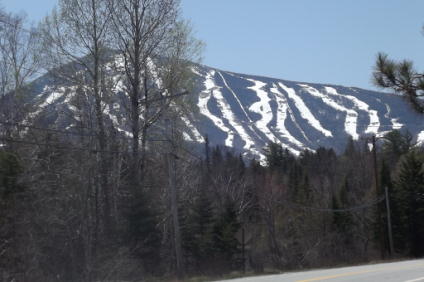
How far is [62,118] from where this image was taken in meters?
30.3

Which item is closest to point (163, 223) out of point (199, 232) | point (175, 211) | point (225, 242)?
point (199, 232)

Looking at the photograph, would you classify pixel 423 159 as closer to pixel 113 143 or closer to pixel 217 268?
pixel 217 268

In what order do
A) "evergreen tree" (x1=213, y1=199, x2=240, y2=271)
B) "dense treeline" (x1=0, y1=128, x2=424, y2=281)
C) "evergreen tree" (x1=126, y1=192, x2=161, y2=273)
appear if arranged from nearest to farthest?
"dense treeline" (x1=0, y1=128, x2=424, y2=281) → "evergreen tree" (x1=126, y1=192, x2=161, y2=273) → "evergreen tree" (x1=213, y1=199, x2=240, y2=271)

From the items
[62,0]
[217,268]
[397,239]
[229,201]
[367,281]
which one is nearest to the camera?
[367,281]

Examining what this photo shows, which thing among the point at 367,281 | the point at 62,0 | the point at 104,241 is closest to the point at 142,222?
the point at 104,241

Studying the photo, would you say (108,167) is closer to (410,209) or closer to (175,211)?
(175,211)

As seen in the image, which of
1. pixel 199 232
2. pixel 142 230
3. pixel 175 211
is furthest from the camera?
pixel 199 232

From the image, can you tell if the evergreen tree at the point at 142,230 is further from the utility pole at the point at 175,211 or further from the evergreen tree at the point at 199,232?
the utility pole at the point at 175,211

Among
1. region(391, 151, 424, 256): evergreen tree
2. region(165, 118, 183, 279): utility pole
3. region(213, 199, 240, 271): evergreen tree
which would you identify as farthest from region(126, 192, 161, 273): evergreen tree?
region(391, 151, 424, 256): evergreen tree

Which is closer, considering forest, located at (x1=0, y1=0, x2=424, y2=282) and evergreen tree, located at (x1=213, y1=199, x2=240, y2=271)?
forest, located at (x1=0, y1=0, x2=424, y2=282)

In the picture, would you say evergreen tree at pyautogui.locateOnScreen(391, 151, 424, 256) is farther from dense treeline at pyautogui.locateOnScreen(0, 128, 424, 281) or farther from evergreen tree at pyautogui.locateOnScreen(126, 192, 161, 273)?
evergreen tree at pyautogui.locateOnScreen(126, 192, 161, 273)

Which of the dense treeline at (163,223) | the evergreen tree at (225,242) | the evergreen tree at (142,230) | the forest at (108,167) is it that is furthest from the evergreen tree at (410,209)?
the evergreen tree at (142,230)

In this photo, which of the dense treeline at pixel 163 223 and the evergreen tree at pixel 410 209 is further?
the evergreen tree at pixel 410 209

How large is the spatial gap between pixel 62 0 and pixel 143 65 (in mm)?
4461
